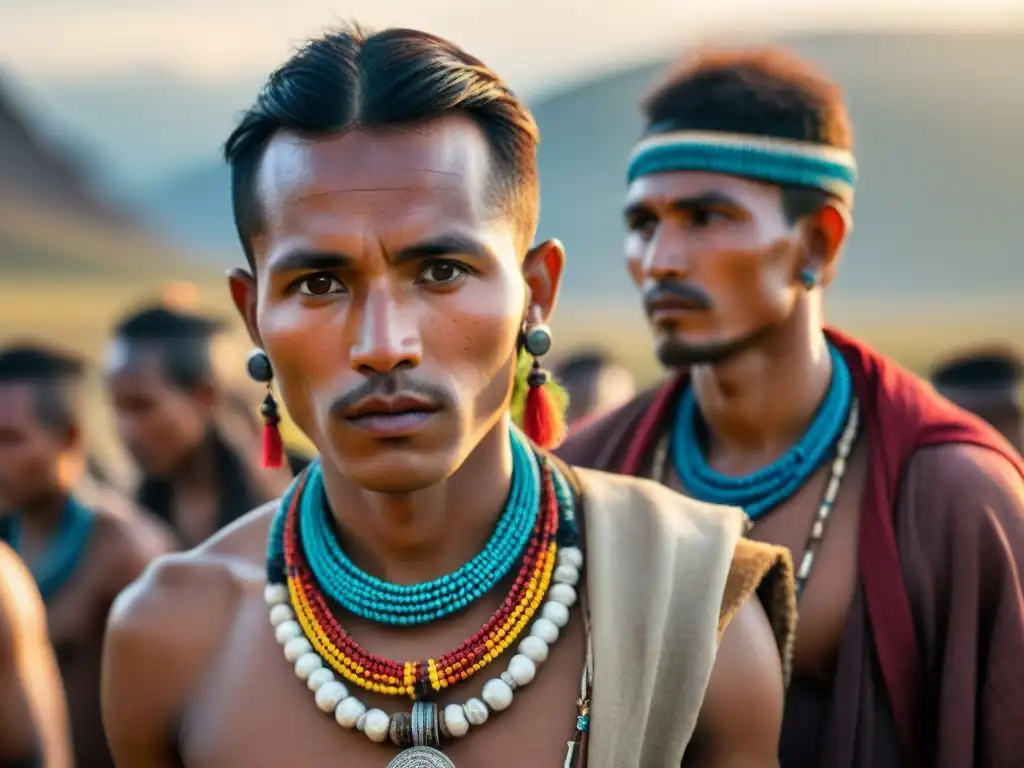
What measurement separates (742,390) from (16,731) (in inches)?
82.1

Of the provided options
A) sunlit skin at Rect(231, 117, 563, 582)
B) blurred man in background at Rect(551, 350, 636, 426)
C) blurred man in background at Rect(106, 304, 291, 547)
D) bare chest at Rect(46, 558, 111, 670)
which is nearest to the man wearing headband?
sunlit skin at Rect(231, 117, 563, 582)

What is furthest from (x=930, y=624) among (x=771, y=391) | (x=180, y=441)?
(x=180, y=441)

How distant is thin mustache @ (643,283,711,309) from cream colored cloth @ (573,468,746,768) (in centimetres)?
132

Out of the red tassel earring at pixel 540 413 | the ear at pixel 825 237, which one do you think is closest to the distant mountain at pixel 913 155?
the ear at pixel 825 237

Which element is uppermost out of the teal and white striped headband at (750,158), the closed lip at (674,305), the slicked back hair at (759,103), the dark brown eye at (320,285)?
the slicked back hair at (759,103)

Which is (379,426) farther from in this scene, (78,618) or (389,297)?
(78,618)

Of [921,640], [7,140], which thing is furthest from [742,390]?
[7,140]

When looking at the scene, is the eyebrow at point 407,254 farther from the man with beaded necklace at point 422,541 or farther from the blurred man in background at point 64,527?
the blurred man in background at point 64,527

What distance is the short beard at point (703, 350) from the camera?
3.91 m

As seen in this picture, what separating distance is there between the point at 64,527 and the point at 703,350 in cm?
288

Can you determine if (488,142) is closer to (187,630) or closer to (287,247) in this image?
(287,247)

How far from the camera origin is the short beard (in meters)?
3.91

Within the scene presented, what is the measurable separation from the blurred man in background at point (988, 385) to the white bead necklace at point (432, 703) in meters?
4.83

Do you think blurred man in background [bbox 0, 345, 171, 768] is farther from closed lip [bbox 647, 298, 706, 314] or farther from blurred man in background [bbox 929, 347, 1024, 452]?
blurred man in background [bbox 929, 347, 1024, 452]
